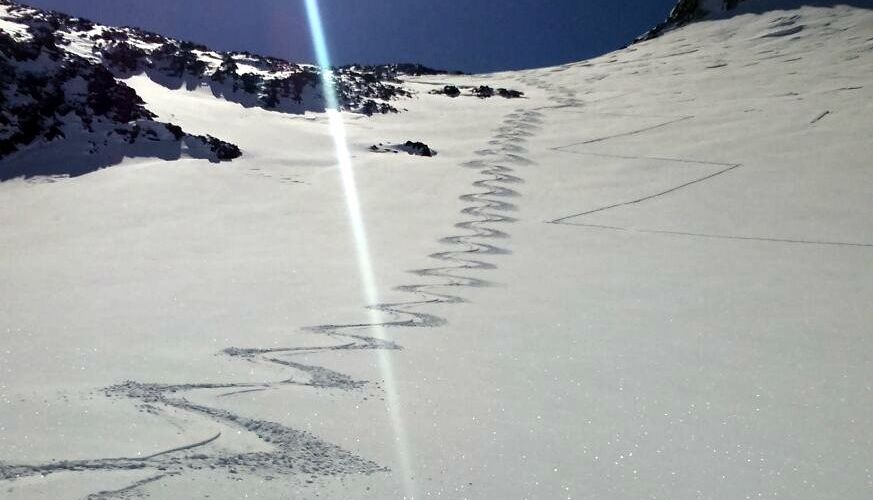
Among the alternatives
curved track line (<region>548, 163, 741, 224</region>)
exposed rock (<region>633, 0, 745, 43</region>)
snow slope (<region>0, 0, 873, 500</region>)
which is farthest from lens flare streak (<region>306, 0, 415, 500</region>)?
exposed rock (<region>633, 0, 745, 43</region>)

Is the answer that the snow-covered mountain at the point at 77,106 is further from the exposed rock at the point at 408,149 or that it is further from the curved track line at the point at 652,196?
the curved track line at the point at 652,196

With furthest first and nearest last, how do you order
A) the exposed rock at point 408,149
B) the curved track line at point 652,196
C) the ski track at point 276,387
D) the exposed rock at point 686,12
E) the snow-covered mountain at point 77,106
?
the exposed rock at point 686,12 < the exposed rock at point 408,149 < the snow-covered mountain at point 77,106 < the curved track line at point 652,196 < the ski track at point 276,387

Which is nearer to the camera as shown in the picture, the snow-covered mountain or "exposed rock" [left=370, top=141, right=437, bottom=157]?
the snow-covered mountain

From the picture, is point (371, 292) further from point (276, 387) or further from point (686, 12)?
point (686, 12)

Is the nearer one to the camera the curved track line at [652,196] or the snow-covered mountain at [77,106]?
the curved track line at [652,196]

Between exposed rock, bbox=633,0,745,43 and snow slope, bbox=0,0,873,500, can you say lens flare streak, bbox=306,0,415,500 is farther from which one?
exposed rock, bbox=633,0,745,43

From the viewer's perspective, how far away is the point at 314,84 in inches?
371

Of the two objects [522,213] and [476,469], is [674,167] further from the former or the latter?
[476,469]

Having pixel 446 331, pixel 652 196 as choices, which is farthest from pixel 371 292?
pixel 652 196

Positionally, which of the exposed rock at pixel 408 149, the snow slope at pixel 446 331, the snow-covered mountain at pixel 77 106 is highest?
the snow-covered mountain at pixel 77 106

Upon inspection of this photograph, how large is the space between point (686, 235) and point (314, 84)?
7068 mm

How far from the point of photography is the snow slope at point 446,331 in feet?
4.68

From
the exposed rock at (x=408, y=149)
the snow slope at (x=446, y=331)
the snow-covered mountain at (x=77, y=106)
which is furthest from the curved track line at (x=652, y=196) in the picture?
the snow-covered mountain at (x=77, y=106)

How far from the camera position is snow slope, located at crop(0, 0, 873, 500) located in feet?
4.68
